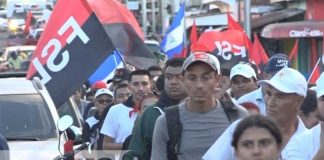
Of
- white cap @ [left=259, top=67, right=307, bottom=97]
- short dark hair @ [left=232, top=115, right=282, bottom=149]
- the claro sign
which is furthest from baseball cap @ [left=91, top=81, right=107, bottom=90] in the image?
the claro sign

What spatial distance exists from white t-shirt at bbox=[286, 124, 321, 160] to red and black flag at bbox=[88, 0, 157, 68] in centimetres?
780

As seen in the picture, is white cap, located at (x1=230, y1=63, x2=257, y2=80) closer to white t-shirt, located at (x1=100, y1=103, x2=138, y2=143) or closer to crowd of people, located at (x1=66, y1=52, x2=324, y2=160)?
white t-shirt, located at (x1=100, y1=103, x2=138, y2=143)

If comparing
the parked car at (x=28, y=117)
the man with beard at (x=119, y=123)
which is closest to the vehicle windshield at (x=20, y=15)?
the parked car at (x=28, y=117)

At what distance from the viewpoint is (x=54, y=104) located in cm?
1011

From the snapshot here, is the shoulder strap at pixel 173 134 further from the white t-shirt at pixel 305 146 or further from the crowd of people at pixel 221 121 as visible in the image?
the white t-shirt at pixel 305 146

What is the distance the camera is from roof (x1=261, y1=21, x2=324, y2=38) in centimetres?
2819

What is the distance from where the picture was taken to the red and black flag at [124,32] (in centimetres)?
1338

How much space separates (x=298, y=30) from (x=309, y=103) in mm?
21782

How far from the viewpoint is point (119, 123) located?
32.2 ft

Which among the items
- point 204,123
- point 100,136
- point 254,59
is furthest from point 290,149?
point 254,59

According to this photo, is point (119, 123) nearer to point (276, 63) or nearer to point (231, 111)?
point (276, 63)

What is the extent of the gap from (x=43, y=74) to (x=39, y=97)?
0.23 m

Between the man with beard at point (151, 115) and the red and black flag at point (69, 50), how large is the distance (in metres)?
1.86

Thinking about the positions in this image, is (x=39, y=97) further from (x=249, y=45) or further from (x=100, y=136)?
(x=249, y=45)
